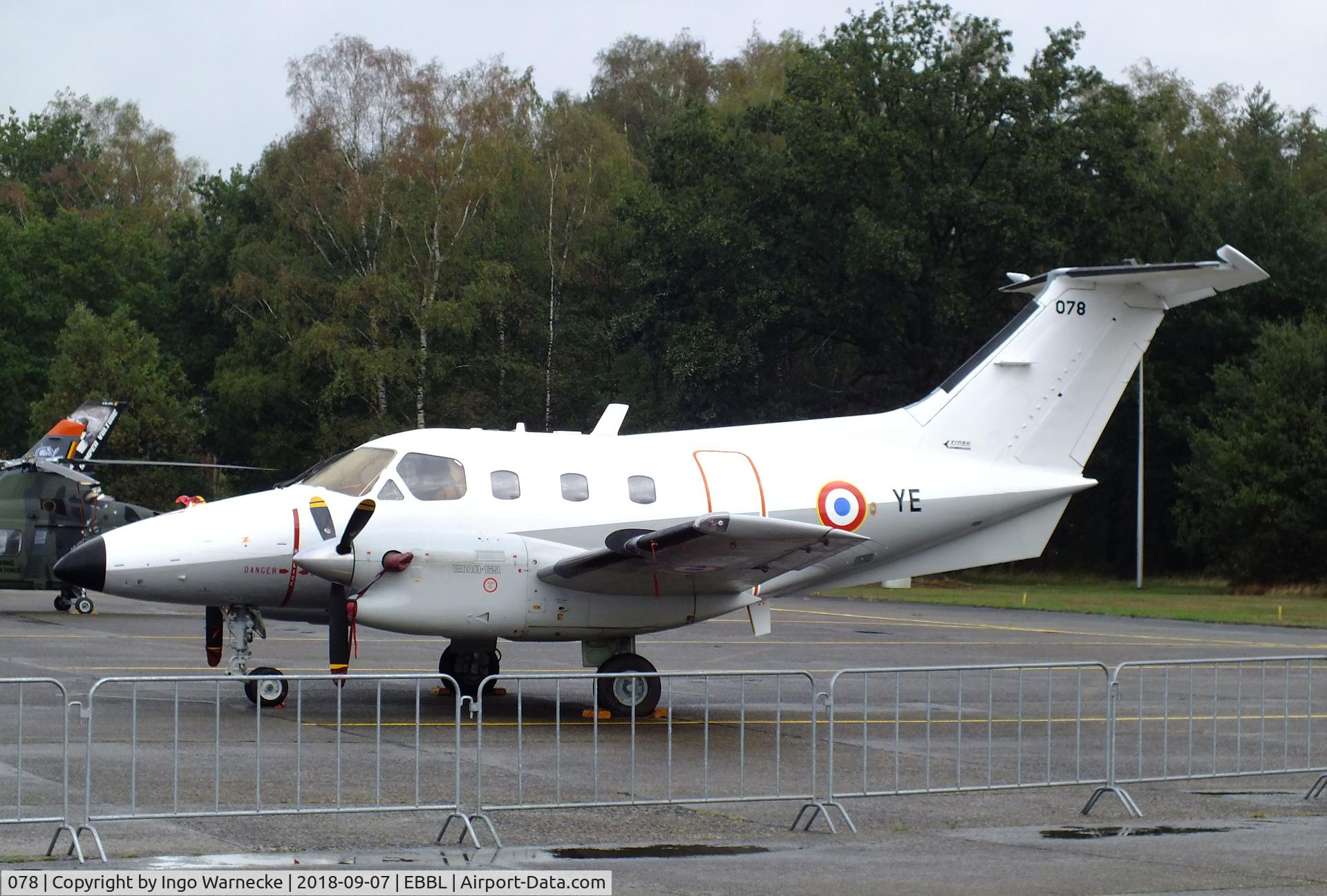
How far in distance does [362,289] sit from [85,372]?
10383 mm

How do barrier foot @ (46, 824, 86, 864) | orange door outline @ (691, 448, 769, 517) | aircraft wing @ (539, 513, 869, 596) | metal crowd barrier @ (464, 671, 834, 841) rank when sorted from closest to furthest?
barrier foot @ (46, 824, 86, 864) → metal crowd barrier @ (464, 671, 834, 841) → aircraft wing @ (539, 513, 869, 596) → orange door outline @ (691, 448, 769, 517)

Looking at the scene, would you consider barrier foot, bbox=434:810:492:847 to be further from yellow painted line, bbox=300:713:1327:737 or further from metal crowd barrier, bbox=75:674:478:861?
yellow painted line, bbox=300:713:1327:737

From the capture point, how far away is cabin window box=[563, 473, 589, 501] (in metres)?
15.1

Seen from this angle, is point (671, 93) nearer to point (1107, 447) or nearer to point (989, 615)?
point (1107, 447)

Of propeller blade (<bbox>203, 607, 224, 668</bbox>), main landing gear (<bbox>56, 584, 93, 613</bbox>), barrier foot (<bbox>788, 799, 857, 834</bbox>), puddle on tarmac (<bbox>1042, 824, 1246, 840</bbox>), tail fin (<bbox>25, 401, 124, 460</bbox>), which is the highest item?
tail fin (<bbox>25, 401, 124, 460</bbox>)

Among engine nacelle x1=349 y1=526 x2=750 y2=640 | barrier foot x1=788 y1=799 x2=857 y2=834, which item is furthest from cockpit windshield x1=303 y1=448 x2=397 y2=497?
barrier foot x1=788 y1=799 x2=857 y2=834

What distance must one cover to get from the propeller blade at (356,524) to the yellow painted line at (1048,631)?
55.3 feet

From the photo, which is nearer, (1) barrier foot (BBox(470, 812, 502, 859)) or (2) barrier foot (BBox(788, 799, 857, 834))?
(1) barrier foot (BBox(470, 812, 502, 859))

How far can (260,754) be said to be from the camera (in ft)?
35.6

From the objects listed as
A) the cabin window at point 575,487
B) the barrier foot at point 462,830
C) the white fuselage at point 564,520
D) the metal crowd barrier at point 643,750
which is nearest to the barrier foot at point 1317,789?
the metal crowd barrier at point 643,750

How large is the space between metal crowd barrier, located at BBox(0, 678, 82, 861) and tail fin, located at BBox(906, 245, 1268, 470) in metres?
9.39

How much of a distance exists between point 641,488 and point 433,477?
2.12m

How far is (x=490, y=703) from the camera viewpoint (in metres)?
16.0

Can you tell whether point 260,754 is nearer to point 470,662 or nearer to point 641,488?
point 470,662
